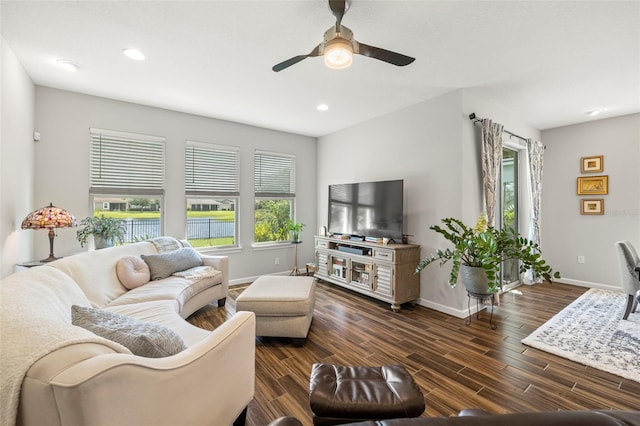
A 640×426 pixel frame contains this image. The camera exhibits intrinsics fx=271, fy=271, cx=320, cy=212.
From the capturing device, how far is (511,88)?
10.4ft

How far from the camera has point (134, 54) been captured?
8.10 ft

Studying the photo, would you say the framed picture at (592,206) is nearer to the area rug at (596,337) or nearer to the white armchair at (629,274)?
the area rug at (596,337)

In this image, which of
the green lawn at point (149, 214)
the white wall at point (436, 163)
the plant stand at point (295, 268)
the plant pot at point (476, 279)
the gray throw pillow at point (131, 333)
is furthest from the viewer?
the plant stand at point (295, 268)

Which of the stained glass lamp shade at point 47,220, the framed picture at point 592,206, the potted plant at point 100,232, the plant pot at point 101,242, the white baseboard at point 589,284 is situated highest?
the framed picture at point 592,206

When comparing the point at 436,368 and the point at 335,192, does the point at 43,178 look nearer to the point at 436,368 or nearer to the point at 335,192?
the point at 335,192

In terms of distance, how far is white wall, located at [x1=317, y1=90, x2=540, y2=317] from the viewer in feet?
10.6

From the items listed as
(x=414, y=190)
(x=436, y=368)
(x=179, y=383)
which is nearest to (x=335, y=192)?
(x=414, y=190)

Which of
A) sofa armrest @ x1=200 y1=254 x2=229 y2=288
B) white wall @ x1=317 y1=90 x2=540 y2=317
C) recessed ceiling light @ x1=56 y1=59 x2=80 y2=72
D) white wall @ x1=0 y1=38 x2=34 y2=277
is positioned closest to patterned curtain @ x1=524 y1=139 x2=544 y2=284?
white wall @ x1=317 y1=90 x2=540 y2=317

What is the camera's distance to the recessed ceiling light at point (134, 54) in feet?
7.90

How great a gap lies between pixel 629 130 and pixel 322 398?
18.7 ft

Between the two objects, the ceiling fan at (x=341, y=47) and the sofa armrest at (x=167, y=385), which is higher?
the ceiling fan at (x=341, y=47)

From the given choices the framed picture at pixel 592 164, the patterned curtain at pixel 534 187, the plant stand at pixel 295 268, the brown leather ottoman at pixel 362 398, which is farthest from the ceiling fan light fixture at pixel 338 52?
the framed picture at pixel 592 164

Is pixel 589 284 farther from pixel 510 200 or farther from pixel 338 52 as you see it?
pixel 338 52

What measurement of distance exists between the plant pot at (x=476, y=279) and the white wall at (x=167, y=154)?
3103 mm
